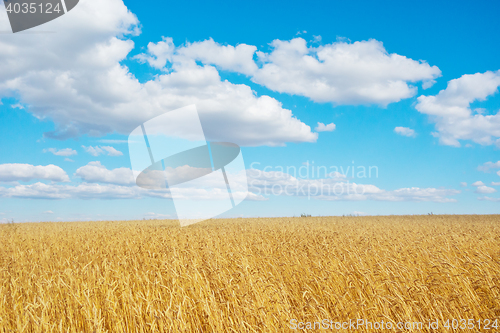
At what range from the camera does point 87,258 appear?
26.7 feet

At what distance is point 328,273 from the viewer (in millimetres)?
5516

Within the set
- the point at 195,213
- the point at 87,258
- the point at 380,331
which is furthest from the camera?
the point at 195,213

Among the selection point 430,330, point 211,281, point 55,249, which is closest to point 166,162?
point 55,249

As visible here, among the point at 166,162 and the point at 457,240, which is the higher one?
the point at 166,162

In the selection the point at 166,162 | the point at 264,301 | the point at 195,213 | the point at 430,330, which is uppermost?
the point at 166,162

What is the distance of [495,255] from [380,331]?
6.13 metres

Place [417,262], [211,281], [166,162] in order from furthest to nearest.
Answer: [166,162] < [417,262] < [211,281]

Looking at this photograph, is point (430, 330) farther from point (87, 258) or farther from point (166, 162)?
point (166, 162)

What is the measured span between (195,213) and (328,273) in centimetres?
871

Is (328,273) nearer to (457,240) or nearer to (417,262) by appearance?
(417,262)

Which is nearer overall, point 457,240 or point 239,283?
point 239,283

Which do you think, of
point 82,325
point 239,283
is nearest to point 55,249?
point 82,325

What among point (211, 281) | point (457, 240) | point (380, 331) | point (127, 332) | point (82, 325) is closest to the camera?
point (380, 331)

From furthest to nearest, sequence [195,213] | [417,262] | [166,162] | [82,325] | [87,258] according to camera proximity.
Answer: [195,213]
[166,162]
[87,258]
[417,262]
[82,325]
